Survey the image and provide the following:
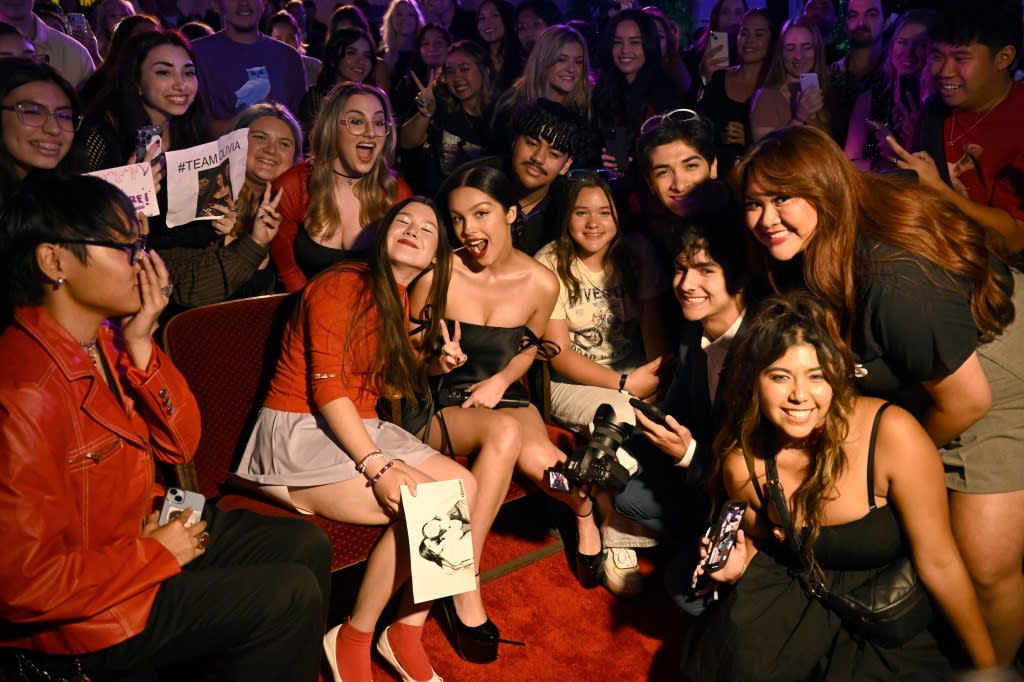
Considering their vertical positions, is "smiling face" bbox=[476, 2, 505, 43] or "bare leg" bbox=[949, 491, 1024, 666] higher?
"smiling face" bbox=[476, 2, 505, 43]

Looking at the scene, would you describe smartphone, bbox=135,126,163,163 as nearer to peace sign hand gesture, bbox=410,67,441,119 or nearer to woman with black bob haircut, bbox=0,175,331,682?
woman with black bob haircut, bbox=0,175,331,682

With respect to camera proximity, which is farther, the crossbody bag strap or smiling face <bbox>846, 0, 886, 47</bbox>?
smiling face <bbox>846, 0, 886, 47</bbox>

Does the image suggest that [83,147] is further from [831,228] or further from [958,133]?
[958,133]

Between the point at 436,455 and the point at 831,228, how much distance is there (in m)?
1.44

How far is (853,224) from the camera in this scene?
2.44 meters

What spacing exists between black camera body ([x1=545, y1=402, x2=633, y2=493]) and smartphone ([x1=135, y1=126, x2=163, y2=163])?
191cm

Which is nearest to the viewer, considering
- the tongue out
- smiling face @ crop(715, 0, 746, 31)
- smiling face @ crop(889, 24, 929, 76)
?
the tongue out

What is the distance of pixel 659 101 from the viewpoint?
493cm

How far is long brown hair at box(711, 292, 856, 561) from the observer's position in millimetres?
2398

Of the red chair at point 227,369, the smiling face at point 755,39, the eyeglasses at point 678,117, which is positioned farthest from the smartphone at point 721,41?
the red chair at point 227,369

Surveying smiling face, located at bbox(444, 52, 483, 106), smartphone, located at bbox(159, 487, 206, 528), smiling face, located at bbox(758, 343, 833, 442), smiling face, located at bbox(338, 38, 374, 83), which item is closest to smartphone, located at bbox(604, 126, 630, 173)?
smiling face, located at bbox(444, 52, 483, 106)

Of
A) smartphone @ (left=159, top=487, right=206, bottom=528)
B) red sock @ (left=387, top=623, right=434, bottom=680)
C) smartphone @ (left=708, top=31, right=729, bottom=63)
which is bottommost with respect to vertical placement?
red sock @ (left=387, top=623, right=434, bottom=680)

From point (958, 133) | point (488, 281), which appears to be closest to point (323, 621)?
point (488, 281)

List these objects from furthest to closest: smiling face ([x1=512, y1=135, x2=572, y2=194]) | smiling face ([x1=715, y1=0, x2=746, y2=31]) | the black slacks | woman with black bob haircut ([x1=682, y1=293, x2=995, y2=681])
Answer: smiling face ([x1=715, y1=0, x2=746, y2=31]) < smiling face ([x1=512, y1=135, x2=572, y2=194]) < woman with black bob haircut ([x1=682, y1=293, x2=995, y2=681]) < the black slacks
